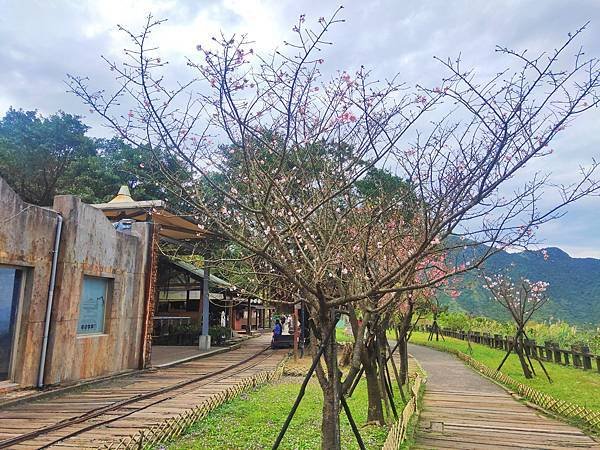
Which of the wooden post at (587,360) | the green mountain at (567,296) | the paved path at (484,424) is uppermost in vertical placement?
the green mountain at (567,296)

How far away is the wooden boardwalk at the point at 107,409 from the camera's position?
19.7 feet

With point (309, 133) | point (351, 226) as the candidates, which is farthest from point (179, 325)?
point (309, 133)

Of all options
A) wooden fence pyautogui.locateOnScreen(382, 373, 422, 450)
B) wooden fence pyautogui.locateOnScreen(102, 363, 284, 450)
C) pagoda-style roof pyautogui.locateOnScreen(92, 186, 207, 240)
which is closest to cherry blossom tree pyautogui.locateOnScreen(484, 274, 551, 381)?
wooden fence pyautogui.locateOnScreen(382, 373, 422, 450)

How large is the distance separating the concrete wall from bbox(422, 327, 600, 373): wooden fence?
11247mm

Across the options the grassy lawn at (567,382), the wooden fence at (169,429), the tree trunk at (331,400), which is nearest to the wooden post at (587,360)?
the grassy lawn at (567,382)

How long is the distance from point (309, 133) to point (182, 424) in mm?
4383

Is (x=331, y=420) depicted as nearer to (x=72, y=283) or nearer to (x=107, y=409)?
(x=107, y=409)

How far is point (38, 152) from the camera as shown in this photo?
22500 millimetres

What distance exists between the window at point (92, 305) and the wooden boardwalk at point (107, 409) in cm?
128

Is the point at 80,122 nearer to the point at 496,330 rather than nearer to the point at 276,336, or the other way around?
the point at 276,336

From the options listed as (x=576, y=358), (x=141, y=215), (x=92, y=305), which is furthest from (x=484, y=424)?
(x=576, y=358)

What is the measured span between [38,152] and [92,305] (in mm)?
15218

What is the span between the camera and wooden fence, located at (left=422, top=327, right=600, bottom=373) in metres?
15.4

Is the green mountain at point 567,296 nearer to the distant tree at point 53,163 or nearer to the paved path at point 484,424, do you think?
the paved path at point 484,424
